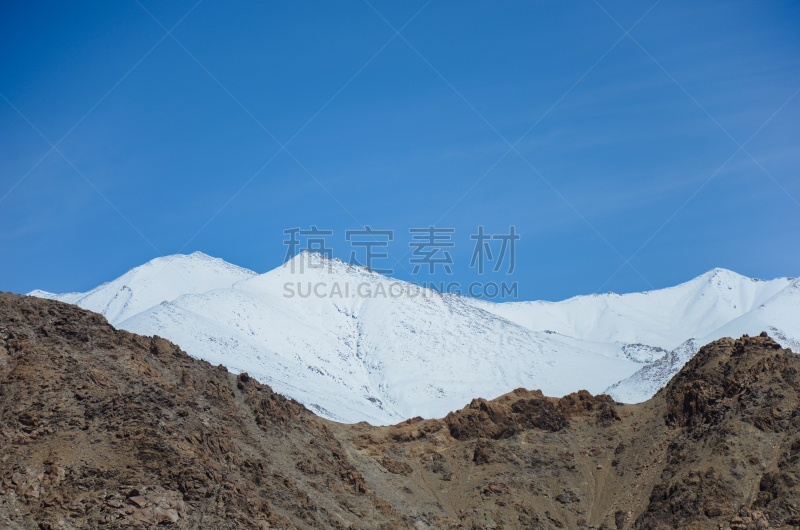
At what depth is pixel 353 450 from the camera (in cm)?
5203

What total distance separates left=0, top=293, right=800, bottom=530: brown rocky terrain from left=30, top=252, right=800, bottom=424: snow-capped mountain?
32301 millimetres

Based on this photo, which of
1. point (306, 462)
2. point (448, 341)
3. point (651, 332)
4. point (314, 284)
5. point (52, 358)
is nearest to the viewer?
point (52, 358)

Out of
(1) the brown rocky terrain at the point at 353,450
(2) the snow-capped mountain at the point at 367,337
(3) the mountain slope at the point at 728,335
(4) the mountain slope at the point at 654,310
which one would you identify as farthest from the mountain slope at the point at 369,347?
(4) the mountain slope at the point at 654,310

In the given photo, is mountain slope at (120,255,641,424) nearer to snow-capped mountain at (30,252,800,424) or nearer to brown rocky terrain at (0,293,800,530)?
snow-capped mountain at (30,252,800,424)

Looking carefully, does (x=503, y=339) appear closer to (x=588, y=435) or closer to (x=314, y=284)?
(x=314, y=284)

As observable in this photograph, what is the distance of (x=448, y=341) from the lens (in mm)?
121125

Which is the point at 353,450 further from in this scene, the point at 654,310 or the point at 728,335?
the point at 654,310

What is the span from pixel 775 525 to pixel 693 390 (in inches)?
528

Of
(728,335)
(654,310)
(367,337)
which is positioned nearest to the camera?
(728,335)

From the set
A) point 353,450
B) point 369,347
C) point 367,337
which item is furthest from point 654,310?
point 353,450

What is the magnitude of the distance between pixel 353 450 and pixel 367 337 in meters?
70.2

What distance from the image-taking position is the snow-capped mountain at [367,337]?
96.3 meters

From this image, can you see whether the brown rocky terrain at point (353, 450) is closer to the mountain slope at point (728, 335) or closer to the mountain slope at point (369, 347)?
the mountain slope at point (369, 347)

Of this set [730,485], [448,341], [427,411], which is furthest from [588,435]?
[448,341]
